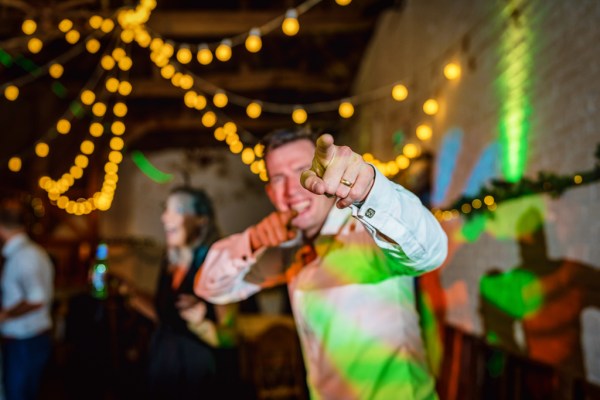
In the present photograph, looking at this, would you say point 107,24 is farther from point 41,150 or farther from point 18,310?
point 41,150

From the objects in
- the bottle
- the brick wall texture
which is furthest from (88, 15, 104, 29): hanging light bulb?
the brick wall texture

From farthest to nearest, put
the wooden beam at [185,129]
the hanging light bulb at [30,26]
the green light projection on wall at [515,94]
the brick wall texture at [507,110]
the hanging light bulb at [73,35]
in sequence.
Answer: the wooden beam at [185,129] < the hanging light bulb at [73,35] < the hanging light bulb at [30,26] < the green light projection on wall at [515,94] < the brick wall texture at [507,110]

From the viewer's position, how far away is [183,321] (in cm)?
275

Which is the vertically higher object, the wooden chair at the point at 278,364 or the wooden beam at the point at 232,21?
the wooden beam at the point at 232,21

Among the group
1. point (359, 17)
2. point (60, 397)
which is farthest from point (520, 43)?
point (60, 397)

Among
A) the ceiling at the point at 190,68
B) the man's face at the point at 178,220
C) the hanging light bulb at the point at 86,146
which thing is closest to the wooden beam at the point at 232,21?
the ceiling at the point at 190,68

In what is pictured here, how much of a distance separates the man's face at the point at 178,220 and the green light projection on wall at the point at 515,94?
1808mm

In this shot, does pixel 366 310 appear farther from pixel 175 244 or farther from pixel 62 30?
pixel 62 30

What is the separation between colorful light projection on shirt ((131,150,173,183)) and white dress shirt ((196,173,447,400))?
9.78m

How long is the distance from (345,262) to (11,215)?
2.70 m

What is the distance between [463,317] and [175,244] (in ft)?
6.15

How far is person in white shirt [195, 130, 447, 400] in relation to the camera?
1046mm

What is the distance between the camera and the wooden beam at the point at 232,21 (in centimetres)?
530

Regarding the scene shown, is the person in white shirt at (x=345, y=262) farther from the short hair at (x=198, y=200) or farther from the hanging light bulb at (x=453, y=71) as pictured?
the hanging light bulb at (x=453, y=71)
